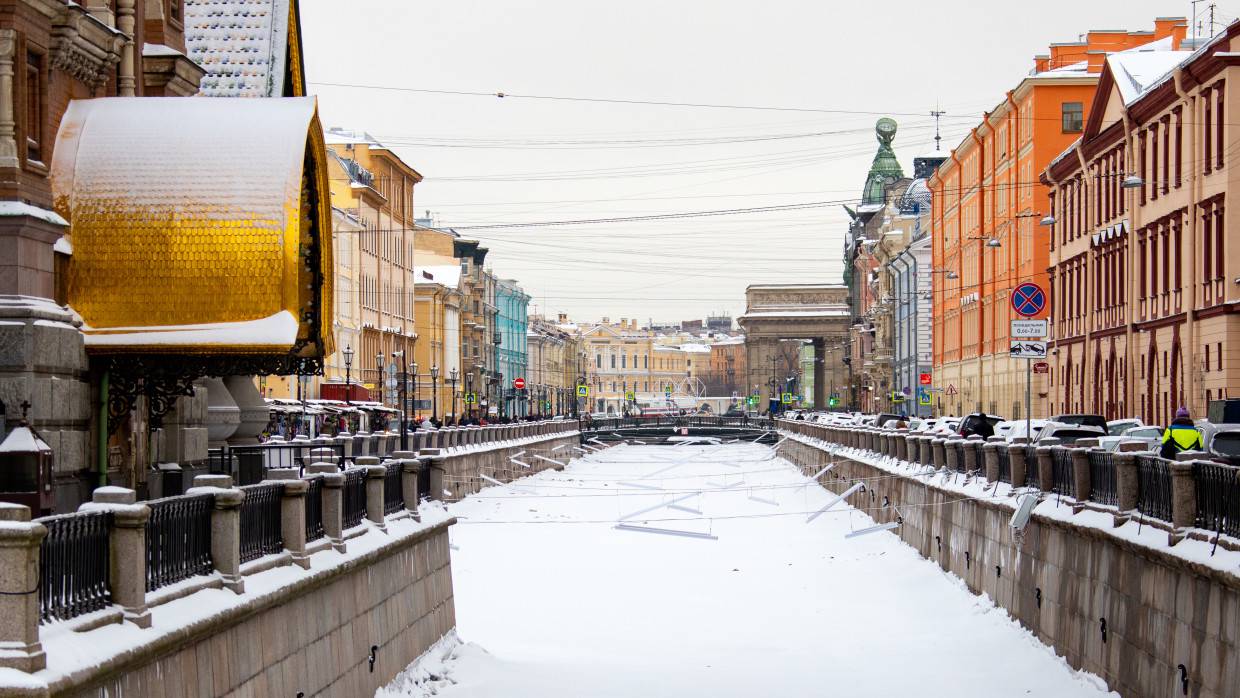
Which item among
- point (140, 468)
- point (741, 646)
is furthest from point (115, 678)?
point (741, 646)

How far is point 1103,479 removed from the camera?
73.9ft

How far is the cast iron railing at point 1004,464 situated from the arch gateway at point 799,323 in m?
146

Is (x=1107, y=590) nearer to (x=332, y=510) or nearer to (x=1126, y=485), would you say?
(x=1126, y=485)

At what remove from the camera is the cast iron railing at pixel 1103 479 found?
71.9 feet

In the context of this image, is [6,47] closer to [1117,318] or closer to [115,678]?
[115,678]

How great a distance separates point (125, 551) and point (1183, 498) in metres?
10.3

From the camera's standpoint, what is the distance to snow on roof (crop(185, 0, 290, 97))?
26.9 meters

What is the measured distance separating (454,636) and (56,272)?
9.29 m

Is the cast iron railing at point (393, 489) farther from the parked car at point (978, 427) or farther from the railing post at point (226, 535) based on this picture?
the parked car at point (978, 427)

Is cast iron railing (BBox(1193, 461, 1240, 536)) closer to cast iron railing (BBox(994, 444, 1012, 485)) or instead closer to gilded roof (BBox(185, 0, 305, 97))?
cast iron railing (BBox(994, 444, 1012, 485))

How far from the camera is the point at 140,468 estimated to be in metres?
23.0

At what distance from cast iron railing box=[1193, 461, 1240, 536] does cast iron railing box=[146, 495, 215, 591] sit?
8938 millimetres

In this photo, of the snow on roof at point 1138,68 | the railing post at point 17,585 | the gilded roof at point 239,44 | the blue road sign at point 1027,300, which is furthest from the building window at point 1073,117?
the railing post at point 17,585

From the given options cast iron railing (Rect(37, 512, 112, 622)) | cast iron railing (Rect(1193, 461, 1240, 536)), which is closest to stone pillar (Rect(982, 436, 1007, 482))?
cast iron railing (Rect(1193, 461, 1240, 536))
